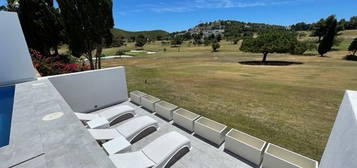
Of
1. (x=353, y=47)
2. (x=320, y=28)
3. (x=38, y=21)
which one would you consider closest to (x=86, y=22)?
(x=38, y=21)

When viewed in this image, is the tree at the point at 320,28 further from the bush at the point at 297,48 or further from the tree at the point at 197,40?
the tree at the point at 197,40

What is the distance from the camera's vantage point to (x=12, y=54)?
8109 mm

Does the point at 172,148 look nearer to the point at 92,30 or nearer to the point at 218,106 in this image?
the point at 218,106

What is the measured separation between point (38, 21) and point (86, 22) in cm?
816

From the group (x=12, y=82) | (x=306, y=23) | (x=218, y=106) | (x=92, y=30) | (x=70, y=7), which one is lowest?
(x=218, y=106)

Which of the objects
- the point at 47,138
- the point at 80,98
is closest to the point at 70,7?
the point at 80,98

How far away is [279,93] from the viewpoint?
517 inches

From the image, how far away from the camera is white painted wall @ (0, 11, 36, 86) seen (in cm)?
783

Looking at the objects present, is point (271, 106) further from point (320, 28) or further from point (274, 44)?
point (320, 28)

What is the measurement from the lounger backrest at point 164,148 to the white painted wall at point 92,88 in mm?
5866

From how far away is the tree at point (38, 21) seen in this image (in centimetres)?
1767

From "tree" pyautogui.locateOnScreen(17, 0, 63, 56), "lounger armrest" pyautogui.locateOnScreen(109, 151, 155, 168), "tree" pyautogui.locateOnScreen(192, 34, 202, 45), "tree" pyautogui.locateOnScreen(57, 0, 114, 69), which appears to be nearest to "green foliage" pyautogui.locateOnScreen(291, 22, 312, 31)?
"tree" pyautogui.locateOnScreen(192, 34, 202, 45)

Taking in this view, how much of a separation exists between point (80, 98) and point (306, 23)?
12969cm

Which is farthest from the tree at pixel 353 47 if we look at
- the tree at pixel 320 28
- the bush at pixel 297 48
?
the bush at pixel 297 48
